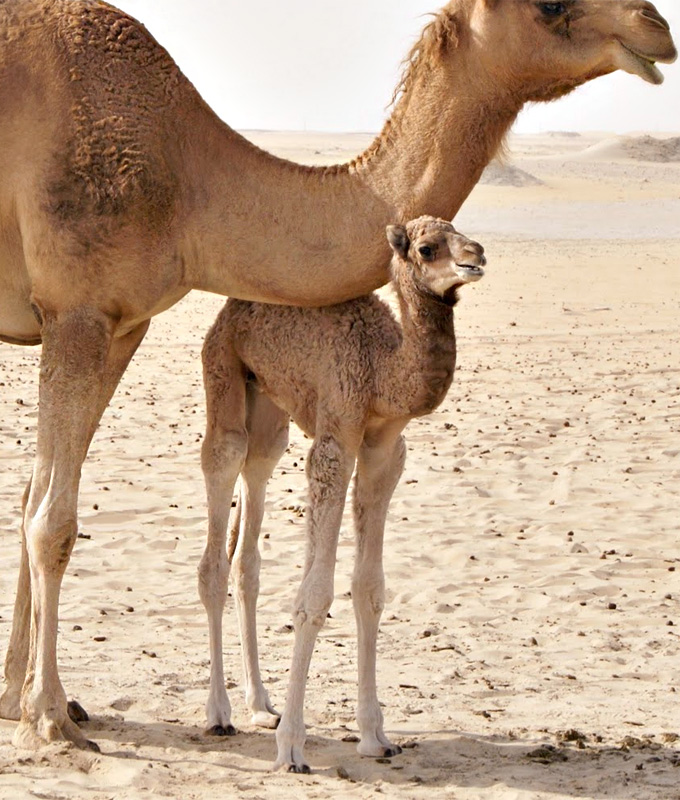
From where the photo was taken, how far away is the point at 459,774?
6570 mm

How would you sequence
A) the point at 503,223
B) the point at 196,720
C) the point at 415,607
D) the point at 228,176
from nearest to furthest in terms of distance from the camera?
the point at 228,176 → the point at 196,720 → the point at 415,607 → the point at 503,223

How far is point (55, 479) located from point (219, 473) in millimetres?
734

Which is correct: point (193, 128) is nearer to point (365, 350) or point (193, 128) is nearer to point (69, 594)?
point (365, 350)

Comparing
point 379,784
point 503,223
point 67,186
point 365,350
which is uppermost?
point 503,223

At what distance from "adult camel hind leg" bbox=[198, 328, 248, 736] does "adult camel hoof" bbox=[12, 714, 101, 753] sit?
23.1 inches

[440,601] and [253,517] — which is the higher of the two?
[253,517]

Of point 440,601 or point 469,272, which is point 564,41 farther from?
point 440,601

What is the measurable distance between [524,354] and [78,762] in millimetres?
12405

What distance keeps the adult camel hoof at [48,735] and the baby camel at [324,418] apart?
0.60 metres

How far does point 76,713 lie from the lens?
7.15 meters

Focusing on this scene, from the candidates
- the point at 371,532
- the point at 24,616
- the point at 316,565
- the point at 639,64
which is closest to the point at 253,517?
the point at 371,532

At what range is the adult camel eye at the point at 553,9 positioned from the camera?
21.1ft

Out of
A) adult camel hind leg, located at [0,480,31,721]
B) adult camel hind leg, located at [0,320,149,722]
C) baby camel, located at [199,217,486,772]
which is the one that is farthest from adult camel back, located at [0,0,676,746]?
adult camel hind leg, located at [0,480,31,721]

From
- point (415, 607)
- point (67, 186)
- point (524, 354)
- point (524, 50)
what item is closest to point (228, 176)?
point (67, 186)
